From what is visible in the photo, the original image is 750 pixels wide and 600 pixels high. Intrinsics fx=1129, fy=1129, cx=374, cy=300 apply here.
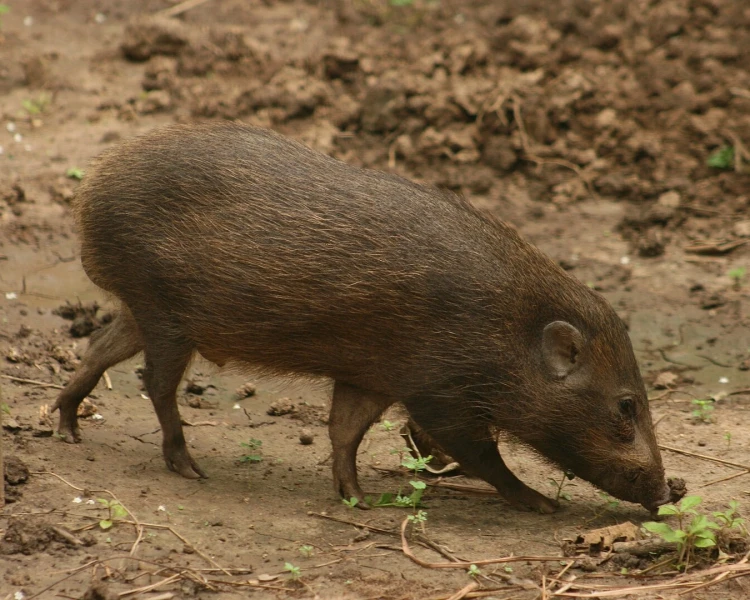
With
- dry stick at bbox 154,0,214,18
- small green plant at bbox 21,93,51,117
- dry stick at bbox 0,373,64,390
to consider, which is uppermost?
dry stick at bbox 154,0,214,18

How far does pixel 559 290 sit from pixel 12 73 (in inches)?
268

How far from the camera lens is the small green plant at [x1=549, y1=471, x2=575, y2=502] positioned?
5609 millimetres

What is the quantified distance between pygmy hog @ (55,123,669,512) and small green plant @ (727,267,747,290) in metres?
2.87

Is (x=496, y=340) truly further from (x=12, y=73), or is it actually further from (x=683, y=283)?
(x=12, y=73)

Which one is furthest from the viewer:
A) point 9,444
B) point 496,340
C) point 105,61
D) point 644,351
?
point 105,61

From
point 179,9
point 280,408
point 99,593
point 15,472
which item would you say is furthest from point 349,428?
point 179,9

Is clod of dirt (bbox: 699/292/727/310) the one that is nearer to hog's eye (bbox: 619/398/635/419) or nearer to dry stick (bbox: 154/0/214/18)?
hog's eye (bbox: 619/398/635/419)

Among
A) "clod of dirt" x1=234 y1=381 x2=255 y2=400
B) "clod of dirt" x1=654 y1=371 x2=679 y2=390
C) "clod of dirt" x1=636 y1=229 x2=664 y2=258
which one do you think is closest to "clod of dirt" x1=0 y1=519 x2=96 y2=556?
"clod of dirt" x1=234 y1=381 x2=255 y2=400

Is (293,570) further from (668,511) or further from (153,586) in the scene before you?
(668,511)

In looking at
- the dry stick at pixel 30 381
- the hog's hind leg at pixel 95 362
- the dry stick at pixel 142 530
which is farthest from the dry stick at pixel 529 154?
the dry stick at pixel 142 530

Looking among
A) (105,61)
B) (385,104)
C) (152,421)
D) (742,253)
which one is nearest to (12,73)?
(105,61)

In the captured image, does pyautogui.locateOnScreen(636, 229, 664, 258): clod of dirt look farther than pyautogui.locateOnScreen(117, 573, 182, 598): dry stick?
Yes

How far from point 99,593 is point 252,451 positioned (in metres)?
1.95

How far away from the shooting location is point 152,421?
21.3 ft
